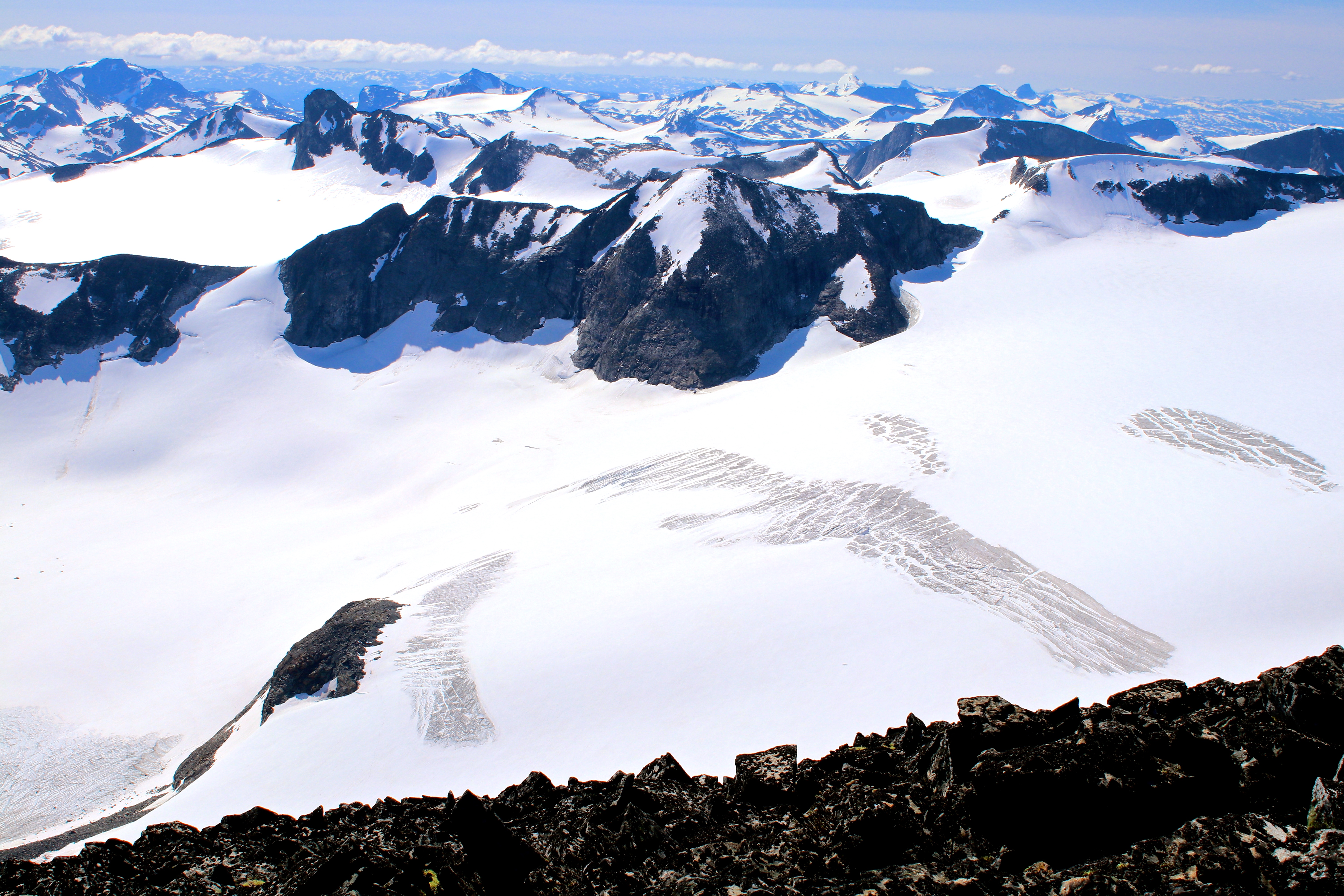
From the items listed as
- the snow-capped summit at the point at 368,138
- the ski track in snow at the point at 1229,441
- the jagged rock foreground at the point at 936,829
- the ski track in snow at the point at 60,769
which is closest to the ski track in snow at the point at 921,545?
the jagged rock foreground at the point at 936,829

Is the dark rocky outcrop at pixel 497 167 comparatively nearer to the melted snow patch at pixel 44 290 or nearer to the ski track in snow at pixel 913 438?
the melted snow patch at pixel 44 290

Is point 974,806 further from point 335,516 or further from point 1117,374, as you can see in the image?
point 335,516

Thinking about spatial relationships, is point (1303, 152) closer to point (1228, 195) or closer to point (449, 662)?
point (1228, 195)

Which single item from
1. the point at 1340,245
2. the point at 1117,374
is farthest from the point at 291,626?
the point at 1340,245

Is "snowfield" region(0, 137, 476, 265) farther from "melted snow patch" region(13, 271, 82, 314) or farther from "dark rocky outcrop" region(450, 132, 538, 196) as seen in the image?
"melted snow patch" region(13, 271, 82, 314)

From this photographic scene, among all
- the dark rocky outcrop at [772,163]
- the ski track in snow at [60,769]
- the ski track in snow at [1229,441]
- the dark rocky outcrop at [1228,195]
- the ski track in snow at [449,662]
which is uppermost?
Answer: the dark rocky outcrop at [772,163]

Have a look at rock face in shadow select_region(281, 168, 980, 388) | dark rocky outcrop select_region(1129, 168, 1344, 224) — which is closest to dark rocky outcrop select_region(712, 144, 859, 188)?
dark rocky outcrop select_region(1129, 168, 1344, 224)
